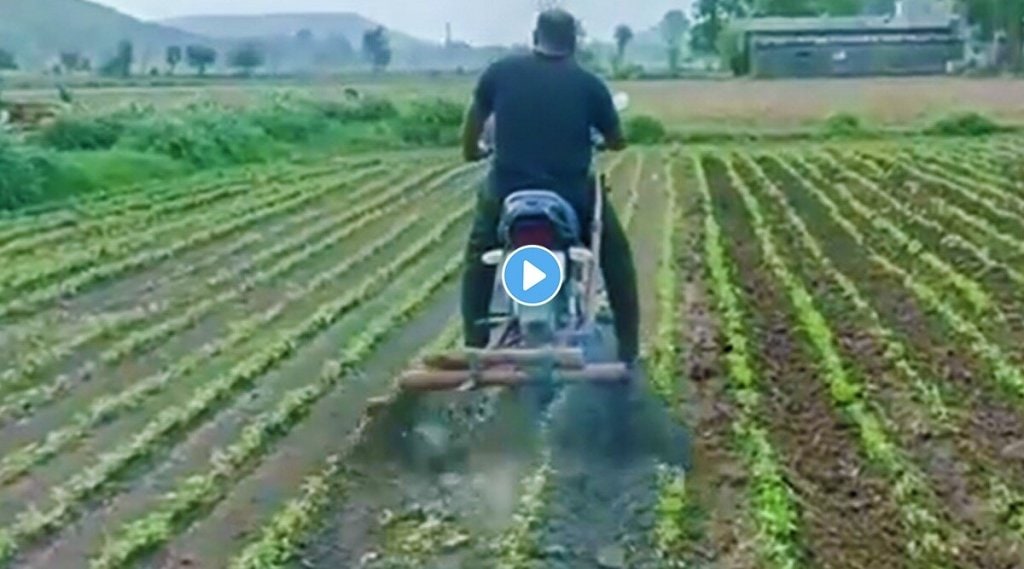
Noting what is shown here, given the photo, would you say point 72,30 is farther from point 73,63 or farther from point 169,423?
point 169,423

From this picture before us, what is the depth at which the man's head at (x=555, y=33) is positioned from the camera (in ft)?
25.9

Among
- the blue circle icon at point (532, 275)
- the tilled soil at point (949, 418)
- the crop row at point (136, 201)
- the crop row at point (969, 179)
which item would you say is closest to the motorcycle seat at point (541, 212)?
the blue circle icon at point (532, 275)

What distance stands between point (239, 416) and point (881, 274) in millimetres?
6086

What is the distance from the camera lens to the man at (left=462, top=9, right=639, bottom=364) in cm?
790

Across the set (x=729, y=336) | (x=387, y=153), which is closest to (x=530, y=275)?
(x=729, y=336)

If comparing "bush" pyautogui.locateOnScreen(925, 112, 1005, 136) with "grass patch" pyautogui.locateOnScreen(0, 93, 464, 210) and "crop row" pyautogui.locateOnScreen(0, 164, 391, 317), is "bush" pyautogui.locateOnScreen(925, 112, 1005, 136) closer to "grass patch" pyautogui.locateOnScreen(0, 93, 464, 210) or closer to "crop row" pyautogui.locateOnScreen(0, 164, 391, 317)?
"grass patch" pyautogui.locateOnScreen(0, 93, 464, 210)

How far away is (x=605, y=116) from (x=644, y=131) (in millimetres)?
30309

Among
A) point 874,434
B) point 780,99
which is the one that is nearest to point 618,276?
point 874,434

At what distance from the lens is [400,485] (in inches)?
289

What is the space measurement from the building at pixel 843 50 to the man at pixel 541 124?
220 ft

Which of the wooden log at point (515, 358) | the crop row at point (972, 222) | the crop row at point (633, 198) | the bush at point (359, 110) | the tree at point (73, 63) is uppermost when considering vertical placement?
the wooden log at point (515, 358)

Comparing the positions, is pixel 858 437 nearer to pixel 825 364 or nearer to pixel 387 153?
pixel 825 364

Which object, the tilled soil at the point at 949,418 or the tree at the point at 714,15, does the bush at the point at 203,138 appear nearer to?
the tilled soil at the point at 949,418

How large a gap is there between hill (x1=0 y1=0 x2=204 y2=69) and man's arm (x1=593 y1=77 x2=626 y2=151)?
152 metres
